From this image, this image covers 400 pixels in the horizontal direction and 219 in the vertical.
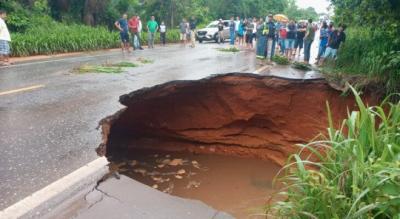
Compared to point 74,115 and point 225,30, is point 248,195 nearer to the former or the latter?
point 74,115

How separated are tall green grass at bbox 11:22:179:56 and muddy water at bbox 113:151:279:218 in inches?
320

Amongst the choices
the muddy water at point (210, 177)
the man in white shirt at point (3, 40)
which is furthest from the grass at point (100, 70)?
the man in white shirt at point (3, 40)

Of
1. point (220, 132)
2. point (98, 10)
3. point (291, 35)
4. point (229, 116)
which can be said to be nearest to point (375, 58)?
point (229, 116)

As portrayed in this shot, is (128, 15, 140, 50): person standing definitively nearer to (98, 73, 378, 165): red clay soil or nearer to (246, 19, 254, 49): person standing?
(246, 19, 254, 49): person standing

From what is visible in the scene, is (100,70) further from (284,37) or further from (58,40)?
(284,37)

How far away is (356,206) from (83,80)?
7.13m

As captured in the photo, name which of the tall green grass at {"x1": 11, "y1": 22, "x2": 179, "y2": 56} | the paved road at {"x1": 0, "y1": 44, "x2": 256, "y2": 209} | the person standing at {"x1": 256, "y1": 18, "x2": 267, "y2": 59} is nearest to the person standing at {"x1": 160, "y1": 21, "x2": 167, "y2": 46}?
the tall green grass at {"x1": 11, "y1": 22, "x2": 179, "y2": 56}

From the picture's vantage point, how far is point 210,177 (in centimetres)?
796

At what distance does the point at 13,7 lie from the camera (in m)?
18.4

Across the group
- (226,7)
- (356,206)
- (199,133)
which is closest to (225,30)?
(226,7)

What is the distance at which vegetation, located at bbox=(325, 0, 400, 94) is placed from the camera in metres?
6.74

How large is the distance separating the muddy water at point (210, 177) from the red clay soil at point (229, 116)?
366mm

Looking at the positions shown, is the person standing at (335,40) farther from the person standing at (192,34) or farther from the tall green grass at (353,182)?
the person standing at (192,34)

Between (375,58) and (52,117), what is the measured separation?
233 inches
